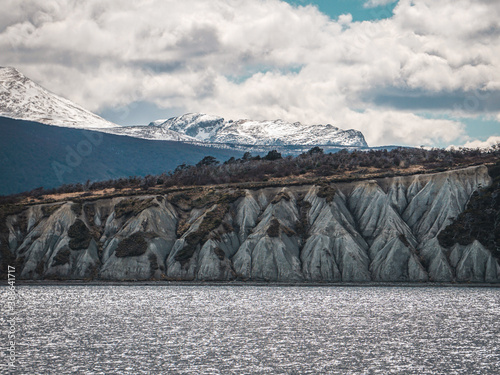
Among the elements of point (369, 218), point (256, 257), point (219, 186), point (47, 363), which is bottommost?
point (47, 363)

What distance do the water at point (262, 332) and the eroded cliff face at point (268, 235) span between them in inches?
506

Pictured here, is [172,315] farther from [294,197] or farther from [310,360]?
[294,197]

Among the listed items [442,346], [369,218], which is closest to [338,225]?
[369,218]

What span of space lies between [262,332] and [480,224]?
6008cm

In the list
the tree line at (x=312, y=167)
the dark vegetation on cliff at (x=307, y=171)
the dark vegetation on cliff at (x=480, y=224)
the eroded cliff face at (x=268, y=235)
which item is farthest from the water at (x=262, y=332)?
the tree line at (x=312, y=167)

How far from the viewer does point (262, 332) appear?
53.0m

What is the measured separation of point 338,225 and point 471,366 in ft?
220

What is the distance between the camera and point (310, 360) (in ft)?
136

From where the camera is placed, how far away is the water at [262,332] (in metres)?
39.9
